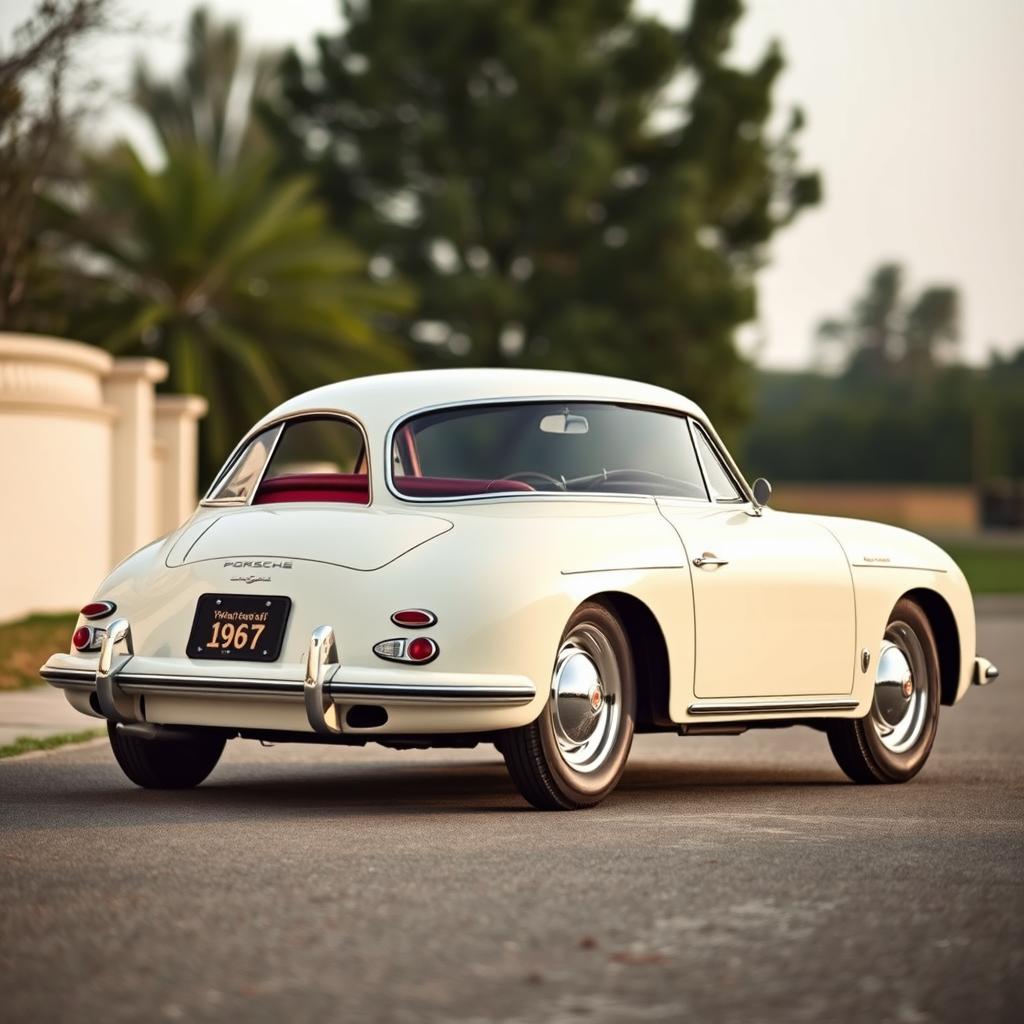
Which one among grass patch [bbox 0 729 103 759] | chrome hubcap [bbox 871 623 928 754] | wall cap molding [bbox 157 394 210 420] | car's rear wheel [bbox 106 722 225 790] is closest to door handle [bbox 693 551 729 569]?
chrome hubcap [bbox 871 623 928 754]

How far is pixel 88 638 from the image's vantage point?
8.73 meters

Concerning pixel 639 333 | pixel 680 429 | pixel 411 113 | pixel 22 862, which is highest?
pixel 411 113

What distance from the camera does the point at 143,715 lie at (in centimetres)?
851

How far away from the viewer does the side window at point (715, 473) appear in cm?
962

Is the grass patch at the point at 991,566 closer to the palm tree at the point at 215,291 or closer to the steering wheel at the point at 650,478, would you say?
the palm tree at the point at 215,291

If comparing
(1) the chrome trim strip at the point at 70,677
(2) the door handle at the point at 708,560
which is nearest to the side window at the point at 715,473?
(2) the door handle at the point at 708,560

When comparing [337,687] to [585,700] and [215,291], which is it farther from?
[215,291]

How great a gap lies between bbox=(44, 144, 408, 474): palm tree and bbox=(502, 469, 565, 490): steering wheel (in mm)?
22591

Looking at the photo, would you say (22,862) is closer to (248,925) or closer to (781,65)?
(248,925)

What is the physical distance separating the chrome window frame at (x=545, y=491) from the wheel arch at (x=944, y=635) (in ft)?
3.80

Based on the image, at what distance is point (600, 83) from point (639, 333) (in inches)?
240

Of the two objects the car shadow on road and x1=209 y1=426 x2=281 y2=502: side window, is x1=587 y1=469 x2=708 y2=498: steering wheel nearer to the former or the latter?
the car shadow on road

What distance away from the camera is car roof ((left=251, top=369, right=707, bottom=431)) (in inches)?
357

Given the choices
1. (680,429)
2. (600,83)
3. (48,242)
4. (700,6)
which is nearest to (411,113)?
(600,83)
